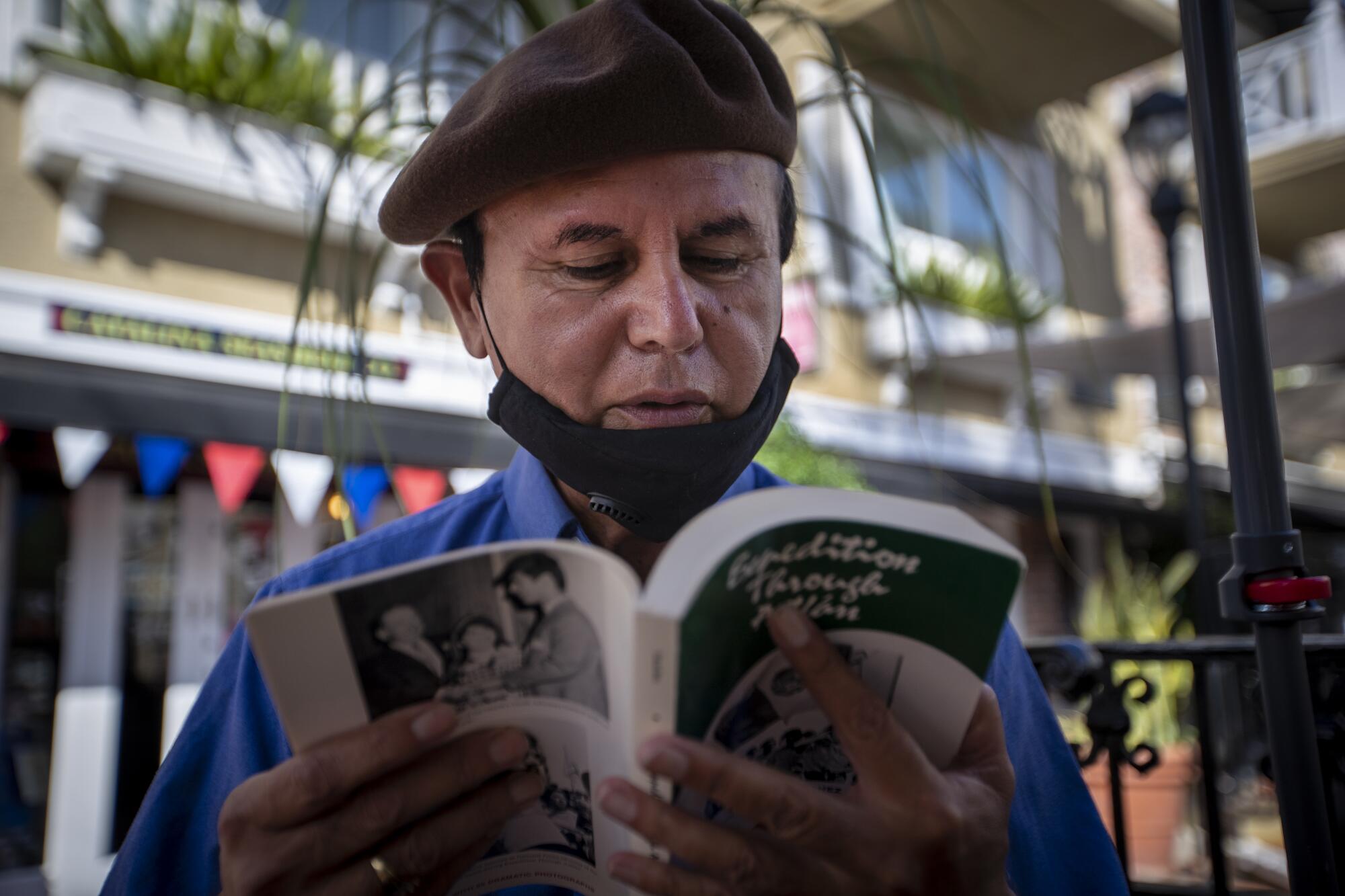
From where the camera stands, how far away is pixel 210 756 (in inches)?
44.0

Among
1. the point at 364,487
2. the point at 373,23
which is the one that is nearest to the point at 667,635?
the point at 364,487

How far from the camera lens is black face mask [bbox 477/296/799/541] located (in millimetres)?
1066

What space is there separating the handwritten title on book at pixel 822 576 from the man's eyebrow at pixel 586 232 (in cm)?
48

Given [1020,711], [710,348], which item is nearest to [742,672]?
[710,348]

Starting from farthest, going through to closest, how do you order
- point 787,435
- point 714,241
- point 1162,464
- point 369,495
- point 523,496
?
point 1162,464, point 369,495, point 787,435, point 523,496, point 714,241

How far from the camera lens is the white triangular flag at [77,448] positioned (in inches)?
151

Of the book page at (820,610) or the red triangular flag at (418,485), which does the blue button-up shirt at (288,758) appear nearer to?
Result: the book page at (820,610)

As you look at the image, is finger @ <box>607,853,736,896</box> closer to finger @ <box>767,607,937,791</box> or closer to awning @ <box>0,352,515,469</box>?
finger @ <box>767,607,937,791</box>

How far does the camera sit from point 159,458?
13.3ft

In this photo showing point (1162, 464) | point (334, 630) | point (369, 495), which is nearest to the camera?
point (334, 630)

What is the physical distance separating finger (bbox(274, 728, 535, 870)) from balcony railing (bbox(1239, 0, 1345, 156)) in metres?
10.4

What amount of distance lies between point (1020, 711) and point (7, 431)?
4028 mm

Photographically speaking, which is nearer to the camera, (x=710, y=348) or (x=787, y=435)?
(x=710, y=348)

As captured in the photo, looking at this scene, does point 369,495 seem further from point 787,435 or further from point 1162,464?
point 1162,464
